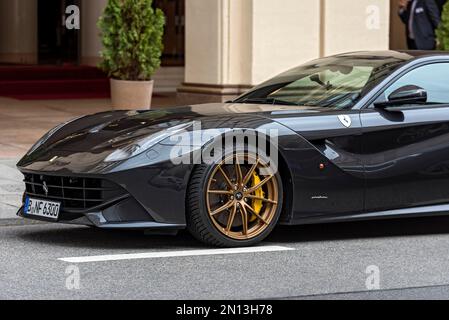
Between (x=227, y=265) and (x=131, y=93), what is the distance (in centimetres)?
640

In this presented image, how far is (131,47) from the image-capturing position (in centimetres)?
1390

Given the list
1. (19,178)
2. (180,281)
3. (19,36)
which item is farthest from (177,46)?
(180,281)

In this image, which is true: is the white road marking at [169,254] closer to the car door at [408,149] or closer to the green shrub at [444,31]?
the car door at [408,149]

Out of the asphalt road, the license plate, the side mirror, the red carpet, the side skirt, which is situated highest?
the side mirror

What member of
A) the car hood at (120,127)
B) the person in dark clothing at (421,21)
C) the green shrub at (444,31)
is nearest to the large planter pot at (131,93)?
the person in dark clothing at (421,21)

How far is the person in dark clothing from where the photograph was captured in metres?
16.1

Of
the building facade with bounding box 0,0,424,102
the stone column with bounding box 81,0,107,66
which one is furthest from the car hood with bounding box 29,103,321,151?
the stone column with bounding box 81,0,107,66

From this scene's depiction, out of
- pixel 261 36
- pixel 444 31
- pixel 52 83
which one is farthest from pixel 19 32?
pixel 444 31

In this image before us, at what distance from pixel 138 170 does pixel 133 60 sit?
600 cm

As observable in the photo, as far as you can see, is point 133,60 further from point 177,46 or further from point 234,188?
point 177,46

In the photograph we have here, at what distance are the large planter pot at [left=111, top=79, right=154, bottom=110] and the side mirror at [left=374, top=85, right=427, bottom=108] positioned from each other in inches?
215

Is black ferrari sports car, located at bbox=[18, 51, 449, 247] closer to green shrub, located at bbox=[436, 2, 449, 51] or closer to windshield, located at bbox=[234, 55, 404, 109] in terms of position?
windshield, located at bbox=[234, 55, 404, 109]

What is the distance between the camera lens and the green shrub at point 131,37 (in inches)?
546

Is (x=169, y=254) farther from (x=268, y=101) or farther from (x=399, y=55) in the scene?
(x=399, y=55)
